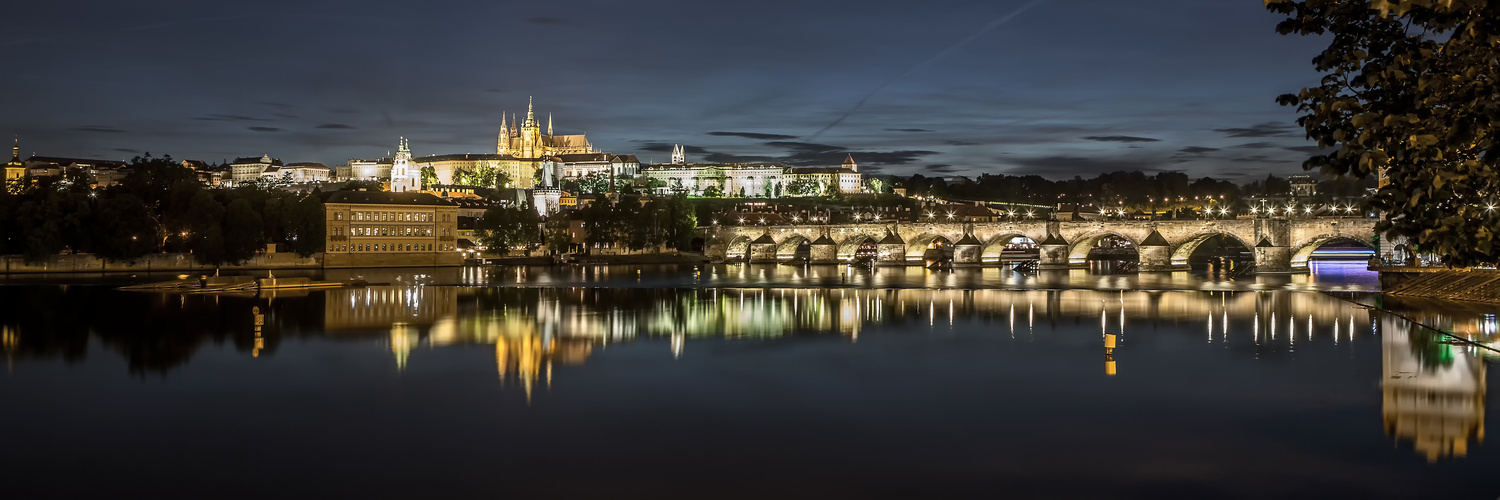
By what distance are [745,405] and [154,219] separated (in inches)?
2273

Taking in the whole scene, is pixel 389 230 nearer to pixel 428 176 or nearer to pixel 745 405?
pixel 745 405

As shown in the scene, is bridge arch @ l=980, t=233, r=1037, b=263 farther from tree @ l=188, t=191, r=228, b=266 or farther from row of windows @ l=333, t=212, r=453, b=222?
tree @ l=188, t=191, r=228, b=266

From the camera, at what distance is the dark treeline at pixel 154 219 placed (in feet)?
192

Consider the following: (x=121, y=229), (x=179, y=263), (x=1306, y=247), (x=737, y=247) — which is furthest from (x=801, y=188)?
(x=121, y=229)

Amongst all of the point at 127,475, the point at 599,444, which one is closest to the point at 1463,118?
the point at 599,444

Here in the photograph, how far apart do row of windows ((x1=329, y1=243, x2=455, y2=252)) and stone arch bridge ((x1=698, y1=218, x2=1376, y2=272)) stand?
Answer: 27736mm

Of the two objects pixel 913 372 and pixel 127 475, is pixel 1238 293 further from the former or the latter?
pixel 127 475

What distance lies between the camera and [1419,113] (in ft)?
20.3

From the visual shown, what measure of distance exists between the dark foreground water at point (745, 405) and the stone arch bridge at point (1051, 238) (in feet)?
110

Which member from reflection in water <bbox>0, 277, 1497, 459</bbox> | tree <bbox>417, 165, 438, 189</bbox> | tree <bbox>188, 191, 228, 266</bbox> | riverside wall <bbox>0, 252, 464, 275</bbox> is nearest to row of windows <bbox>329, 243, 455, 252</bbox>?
riverside wall <bbox>0, 252, 464, 275</bbox>

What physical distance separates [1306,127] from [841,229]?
8641cm

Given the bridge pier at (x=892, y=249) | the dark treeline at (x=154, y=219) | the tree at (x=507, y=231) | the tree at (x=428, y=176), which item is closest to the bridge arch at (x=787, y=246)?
the bridge pier at (x=892, y=249)

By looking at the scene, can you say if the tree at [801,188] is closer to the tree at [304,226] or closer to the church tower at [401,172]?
the church tower at [401,172]

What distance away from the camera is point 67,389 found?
744 inches
